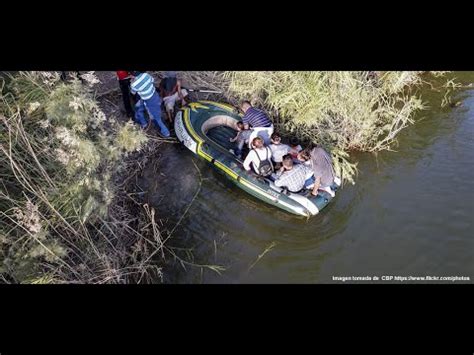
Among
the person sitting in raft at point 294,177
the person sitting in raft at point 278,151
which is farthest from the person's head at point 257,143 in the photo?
the person sitting in raft at point 294,177

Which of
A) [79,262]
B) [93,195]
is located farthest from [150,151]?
[79,262]

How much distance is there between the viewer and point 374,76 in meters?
8.00

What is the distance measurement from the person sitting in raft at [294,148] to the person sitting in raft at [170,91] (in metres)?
2.74

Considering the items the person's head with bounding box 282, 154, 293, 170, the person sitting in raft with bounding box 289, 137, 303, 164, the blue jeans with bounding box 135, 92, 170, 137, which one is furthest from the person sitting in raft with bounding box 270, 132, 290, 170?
the blue jeans with bounding box 135, 92, 170, 137

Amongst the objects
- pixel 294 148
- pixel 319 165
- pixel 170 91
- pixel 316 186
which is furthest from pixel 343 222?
pixel 170 91

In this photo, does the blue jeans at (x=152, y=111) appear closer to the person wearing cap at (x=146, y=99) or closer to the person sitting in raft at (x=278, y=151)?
the person wearing cap at (x=146, y=99)

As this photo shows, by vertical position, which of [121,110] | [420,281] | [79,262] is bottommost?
[420,281]

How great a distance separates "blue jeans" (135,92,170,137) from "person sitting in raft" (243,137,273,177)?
209 cm

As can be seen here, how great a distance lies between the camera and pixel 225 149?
725cm

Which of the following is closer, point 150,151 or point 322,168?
point 322,168

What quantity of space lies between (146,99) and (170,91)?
105 cm

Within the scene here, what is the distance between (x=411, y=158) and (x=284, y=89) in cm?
299

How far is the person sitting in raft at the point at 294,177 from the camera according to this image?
6.32 meters

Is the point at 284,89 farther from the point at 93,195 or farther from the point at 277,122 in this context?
the point at 93,195
